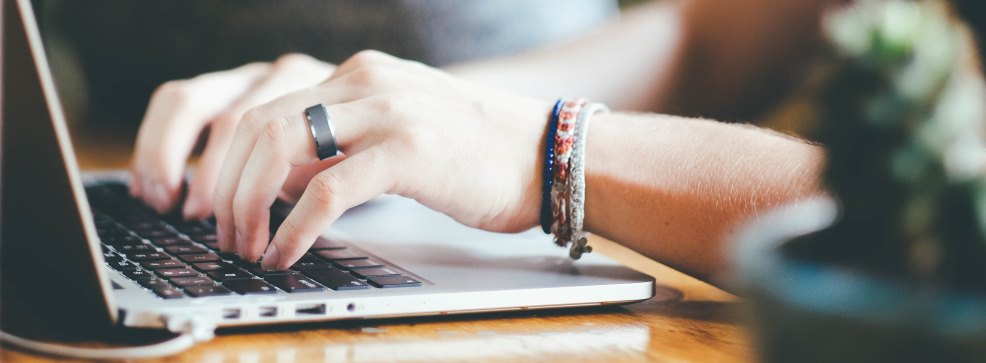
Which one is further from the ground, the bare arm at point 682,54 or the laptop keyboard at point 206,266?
the bare arm at point 682,54

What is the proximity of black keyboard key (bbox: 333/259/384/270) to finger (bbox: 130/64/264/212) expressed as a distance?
281 millimetres

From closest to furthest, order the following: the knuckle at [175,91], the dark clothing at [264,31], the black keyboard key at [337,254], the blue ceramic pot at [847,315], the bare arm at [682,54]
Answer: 1. the blue ceramic pot at [847,315]
2. the black keyboard key at [337,254]
3. the knuckle at [175,91]
4. the bare arm at [682,54]
5. the dark clothing at [264,31]

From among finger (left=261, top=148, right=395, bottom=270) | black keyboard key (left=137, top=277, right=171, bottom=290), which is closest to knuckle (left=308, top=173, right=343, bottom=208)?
finger (left=261, top=148, right=395, bottom=270)

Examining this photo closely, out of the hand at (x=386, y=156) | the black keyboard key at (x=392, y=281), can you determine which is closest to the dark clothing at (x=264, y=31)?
the hand at (x=386, y=156)

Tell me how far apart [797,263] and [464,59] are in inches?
54.9

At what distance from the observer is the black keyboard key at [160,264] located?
0.62 m

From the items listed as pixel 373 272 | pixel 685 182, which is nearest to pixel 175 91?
pixel 373 272

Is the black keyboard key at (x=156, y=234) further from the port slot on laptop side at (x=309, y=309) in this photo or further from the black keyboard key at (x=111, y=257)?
the port slot on laptop side at (x=309, y=309)

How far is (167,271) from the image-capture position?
0.60m

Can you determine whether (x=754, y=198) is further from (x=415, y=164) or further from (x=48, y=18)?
(x=48, y=18)

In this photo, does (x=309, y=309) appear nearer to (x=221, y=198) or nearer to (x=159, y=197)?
(x=221, y=198)

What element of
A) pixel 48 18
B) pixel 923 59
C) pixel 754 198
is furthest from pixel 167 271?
pixel 48 18

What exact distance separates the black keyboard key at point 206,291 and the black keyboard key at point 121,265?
8 cm

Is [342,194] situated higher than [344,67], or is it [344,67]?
[344,67]
